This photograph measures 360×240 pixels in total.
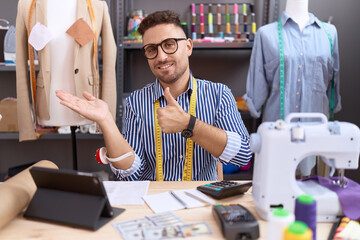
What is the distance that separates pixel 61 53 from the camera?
2434mm

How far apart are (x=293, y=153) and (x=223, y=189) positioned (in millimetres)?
305

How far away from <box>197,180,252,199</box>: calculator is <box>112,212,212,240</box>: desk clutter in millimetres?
216

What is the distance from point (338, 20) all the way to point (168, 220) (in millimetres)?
3241

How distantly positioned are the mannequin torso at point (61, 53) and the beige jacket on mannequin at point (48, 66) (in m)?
0.04

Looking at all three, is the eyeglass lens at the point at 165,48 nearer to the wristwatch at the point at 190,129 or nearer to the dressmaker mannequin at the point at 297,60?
the wristwatch at the point at 190,129

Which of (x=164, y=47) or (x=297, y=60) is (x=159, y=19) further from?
(x=297, y=60)

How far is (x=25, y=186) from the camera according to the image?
1.19 m

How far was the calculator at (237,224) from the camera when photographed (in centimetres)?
96

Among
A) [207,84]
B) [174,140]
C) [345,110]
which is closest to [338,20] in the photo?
[345,110]

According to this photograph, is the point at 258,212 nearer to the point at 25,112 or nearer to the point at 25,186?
the point at 25,186

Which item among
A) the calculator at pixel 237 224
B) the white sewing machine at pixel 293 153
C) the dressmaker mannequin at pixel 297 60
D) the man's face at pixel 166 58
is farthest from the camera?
the dressmaker mannequin at pixel 297 60

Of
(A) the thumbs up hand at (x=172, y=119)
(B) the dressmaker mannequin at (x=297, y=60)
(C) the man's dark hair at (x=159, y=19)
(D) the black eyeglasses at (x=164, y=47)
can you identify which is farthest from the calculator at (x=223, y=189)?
(B) the dressmaker mannequin at (x=297, y=60)

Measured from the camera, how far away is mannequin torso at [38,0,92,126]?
2430mm

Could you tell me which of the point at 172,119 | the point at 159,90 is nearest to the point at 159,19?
the point at 159,90
